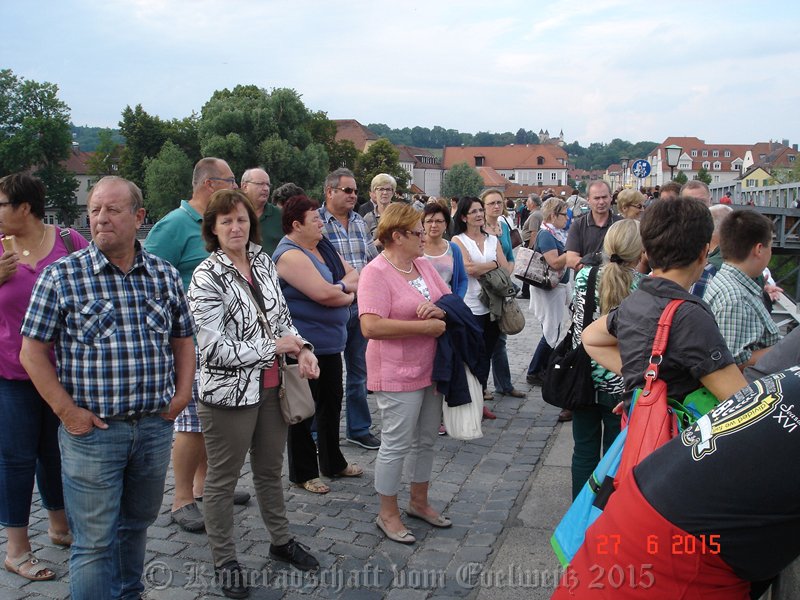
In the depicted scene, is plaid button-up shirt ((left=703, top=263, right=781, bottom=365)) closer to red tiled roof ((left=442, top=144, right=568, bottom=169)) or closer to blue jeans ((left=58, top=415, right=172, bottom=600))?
blue jeans ((left=58, top=415, right=172, bottom=600))

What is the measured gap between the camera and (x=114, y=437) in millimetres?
3018

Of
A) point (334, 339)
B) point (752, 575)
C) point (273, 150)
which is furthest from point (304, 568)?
point (273, 150)

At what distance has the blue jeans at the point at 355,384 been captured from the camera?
19.5 ft

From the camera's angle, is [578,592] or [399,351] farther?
[399,351]

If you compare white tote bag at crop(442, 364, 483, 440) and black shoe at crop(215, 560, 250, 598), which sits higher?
white tote bag at crop(442, 364, 483, 440)

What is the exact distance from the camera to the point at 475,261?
22.6ft

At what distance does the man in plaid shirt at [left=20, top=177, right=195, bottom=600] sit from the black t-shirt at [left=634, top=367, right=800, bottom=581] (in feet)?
7.29

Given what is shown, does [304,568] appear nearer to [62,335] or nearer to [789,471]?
[62,335]

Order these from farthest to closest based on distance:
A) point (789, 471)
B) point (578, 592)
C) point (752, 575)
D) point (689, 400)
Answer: point (689, 400), point (578, 592), point (752, 575), point (789, 471)

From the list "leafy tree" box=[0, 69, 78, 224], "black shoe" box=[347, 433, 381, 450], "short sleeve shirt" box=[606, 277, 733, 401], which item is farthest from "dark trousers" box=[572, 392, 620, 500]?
"leafy tree" box=[0, 69, 78, 224]

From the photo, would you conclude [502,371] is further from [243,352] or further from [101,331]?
[101,331]

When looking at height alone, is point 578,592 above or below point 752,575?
below

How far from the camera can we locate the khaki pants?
366 cm

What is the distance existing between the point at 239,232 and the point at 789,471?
116 inches
